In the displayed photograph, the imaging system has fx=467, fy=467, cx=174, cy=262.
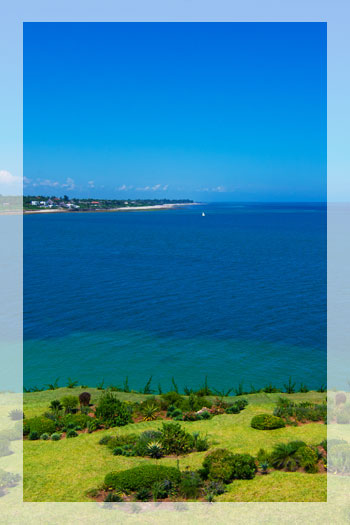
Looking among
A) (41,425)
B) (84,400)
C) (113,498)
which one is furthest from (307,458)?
(84,400)

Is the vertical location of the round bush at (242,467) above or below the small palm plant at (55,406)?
above

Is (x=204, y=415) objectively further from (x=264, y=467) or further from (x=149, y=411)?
(x=264, y=467)

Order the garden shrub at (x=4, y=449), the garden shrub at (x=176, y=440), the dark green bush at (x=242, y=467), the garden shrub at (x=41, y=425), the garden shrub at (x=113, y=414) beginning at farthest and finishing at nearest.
Answer: the garden shrub at (x=113, y=414), the garden shrub at (x=41, y=425), the garden shrub at (x=4, y=449), the garden shrub at (x=176, y=440), the dark green bush at (x=242, y=467)

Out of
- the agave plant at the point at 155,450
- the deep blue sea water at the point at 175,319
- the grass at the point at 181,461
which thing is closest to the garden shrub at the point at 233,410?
the grass at the point at 181,461

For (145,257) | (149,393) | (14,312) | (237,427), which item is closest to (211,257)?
(145,257)

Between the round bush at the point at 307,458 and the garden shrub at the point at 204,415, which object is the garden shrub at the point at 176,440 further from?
the round bush at the point at 307,458

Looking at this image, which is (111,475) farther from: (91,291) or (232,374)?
(91,291)
